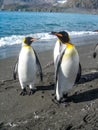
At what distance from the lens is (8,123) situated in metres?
6.11

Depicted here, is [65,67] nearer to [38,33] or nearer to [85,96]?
[85,96]

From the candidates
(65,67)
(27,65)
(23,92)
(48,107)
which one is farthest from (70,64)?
(23,92)

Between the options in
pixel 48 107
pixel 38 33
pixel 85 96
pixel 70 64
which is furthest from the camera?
pixel 38 33

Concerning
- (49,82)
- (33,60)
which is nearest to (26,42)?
(33,60)

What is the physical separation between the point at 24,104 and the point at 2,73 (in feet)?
10.9

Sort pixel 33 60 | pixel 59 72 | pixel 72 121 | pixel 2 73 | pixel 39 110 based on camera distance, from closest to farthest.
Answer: pixel 72 121, pixel 39 110, pixel 59 72, pixel 33 60, pixel 2 73

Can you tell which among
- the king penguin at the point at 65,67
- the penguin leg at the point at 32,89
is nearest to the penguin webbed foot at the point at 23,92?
the penguin leg at the point at 32,89

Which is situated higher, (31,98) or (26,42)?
(26,42)

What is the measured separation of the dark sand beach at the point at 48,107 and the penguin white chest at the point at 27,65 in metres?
0.34

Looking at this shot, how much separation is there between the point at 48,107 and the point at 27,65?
1.53 metres

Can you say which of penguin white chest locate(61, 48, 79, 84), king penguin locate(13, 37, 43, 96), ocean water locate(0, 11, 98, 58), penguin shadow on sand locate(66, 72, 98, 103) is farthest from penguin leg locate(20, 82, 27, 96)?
ocean water locate(0, 11, 98, 58)

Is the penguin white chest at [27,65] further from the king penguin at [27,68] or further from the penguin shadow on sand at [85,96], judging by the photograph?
the penguin shadow on sand at [85,96]

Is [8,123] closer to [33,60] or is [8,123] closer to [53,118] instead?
[53,118]

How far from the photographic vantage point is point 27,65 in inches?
314
